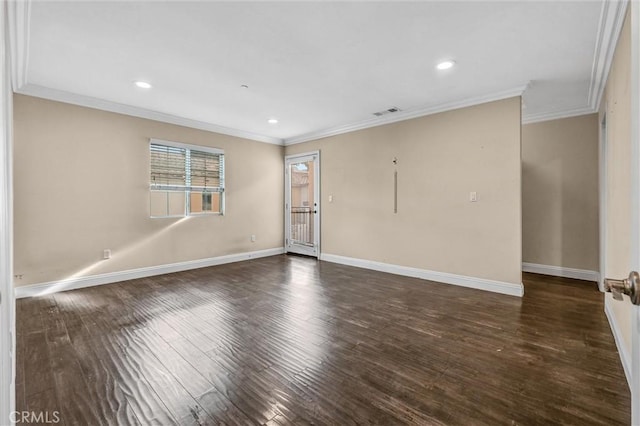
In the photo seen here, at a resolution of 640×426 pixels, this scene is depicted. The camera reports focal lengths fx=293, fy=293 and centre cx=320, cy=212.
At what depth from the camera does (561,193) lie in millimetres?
4695

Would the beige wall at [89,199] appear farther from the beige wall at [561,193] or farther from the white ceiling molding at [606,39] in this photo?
the beige wall at [561,193]

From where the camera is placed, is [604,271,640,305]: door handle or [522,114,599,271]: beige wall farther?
[522,114,599,271]: beige wall

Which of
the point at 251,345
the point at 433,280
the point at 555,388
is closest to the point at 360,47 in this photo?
the point at 251,345

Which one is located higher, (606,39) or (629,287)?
(606,39)

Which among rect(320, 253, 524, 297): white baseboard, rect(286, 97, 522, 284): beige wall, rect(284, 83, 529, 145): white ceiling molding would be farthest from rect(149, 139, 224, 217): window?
rect(320, 253, 524, 297): white baseboard

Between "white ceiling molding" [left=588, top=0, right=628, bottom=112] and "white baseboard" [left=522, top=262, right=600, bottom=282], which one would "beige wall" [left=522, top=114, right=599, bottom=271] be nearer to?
"white baseboard" [left=522, top=262, right=600, bottom=282]

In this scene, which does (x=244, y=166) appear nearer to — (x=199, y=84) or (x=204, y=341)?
(x=199, y=84)

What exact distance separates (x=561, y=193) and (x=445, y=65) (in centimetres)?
321

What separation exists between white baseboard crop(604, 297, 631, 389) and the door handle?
1.86m

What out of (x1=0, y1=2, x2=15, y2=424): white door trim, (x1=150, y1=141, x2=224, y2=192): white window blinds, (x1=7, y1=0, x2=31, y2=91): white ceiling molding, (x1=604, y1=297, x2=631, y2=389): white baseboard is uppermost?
(x1=7, y1=0, x2=31, y2=91): white ceiling molding

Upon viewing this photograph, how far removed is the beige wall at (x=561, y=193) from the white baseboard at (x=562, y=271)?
61 millimetres

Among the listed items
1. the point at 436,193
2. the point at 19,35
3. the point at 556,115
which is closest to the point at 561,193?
the point at 556,115

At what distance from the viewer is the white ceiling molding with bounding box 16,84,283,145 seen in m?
3.77

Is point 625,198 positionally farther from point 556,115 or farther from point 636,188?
point 556,115
